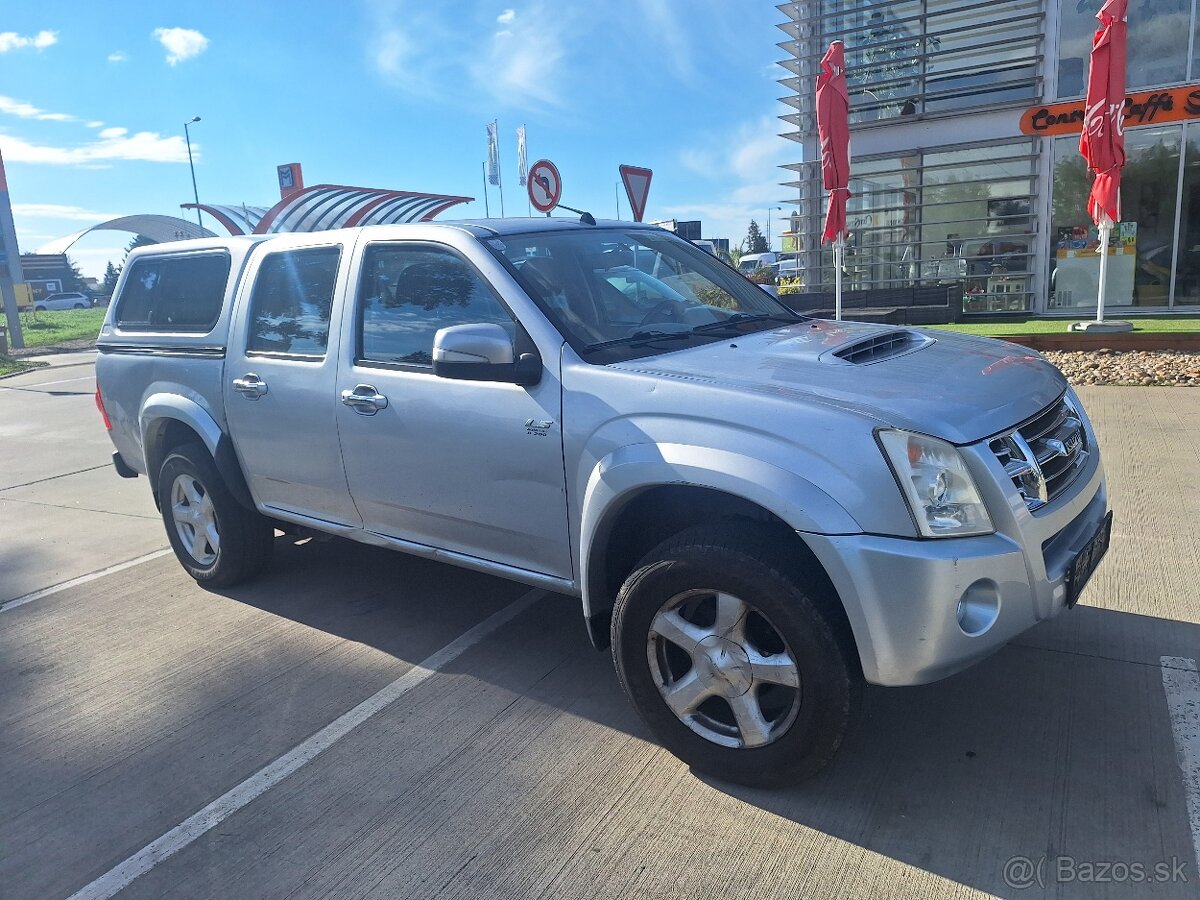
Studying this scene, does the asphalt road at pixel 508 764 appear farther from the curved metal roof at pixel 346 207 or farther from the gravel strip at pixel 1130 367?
the curved metal roof at pixel 346 207

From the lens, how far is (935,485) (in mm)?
2523

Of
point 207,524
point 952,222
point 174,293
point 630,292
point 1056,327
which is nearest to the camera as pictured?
point 630,292

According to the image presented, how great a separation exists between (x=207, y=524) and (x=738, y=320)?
3.02 m

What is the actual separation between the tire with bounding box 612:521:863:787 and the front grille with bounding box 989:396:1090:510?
26.2 inches

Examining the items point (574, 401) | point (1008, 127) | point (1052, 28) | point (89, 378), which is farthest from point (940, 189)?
point (89, 378)

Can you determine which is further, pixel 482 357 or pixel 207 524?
pixel 207 524

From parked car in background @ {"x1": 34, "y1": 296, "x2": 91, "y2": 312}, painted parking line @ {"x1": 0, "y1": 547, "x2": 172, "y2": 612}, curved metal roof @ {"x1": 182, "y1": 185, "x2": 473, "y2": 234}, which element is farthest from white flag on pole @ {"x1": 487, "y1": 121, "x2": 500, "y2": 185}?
parked car in background @ {"x1": 34, "y1": 296, "x2": 91, "y2": 312}

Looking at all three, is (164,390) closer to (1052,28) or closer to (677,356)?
(677,356)

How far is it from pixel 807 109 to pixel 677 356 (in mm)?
15217

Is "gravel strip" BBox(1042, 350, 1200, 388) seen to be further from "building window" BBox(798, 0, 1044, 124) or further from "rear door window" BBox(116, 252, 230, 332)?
"rear door window" BBox(116, 252, 230, 332)

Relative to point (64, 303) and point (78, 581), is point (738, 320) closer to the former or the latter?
point (78, 581)

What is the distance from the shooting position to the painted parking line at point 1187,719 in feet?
8.74

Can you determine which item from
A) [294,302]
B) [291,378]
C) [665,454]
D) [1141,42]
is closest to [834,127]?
[1141,42]

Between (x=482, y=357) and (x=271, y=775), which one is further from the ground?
(x=482, y=357)
